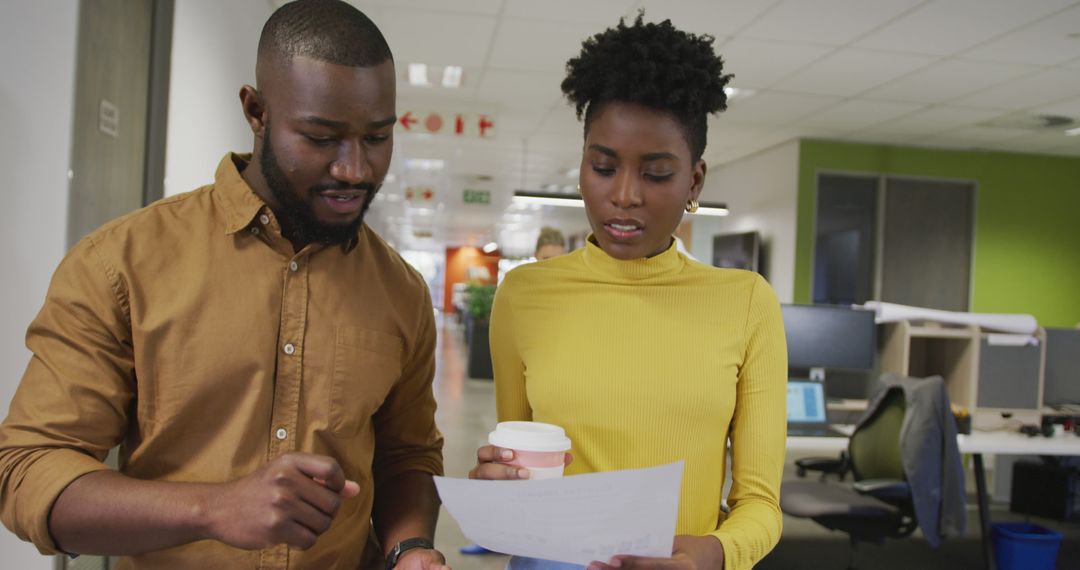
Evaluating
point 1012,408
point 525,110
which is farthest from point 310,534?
point 525,110

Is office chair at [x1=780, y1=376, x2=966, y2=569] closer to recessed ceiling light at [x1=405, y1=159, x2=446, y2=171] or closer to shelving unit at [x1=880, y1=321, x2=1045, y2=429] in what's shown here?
shelving unit at [x1=880, y1=321, x2=1045, y2=429]

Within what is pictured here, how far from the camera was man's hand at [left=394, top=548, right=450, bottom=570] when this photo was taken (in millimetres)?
1067

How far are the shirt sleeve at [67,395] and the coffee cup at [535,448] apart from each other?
1.65ft

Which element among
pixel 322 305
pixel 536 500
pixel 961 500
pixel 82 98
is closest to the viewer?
pixel 536 500

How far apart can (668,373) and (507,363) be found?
268 millimetres

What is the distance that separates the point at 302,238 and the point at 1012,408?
4.47m

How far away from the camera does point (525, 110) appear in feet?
22.1

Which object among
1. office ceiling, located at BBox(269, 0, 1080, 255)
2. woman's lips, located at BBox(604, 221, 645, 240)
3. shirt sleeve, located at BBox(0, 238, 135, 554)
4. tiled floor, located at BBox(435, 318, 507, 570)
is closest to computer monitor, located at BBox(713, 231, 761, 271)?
office ceiling, located at BBox(269, 0, 1080, 255)

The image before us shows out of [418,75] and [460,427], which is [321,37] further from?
[460,427]

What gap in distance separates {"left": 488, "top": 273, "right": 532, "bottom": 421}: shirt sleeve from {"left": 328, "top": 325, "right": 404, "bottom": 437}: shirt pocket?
0.18 metres

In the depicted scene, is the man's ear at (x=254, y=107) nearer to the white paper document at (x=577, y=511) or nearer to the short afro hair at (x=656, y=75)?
the short afro hair at (x=656, y=75)

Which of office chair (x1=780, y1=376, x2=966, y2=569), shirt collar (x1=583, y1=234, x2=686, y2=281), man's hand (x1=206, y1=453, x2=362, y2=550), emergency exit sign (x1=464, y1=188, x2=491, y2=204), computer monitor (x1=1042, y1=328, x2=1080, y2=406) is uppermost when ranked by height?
emergency exit sign (x1=464, y1=188, x2=491, y2=204)

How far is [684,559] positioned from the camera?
893mm

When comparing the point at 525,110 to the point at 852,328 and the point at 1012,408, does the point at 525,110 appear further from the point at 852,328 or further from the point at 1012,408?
the point at 1012,408
